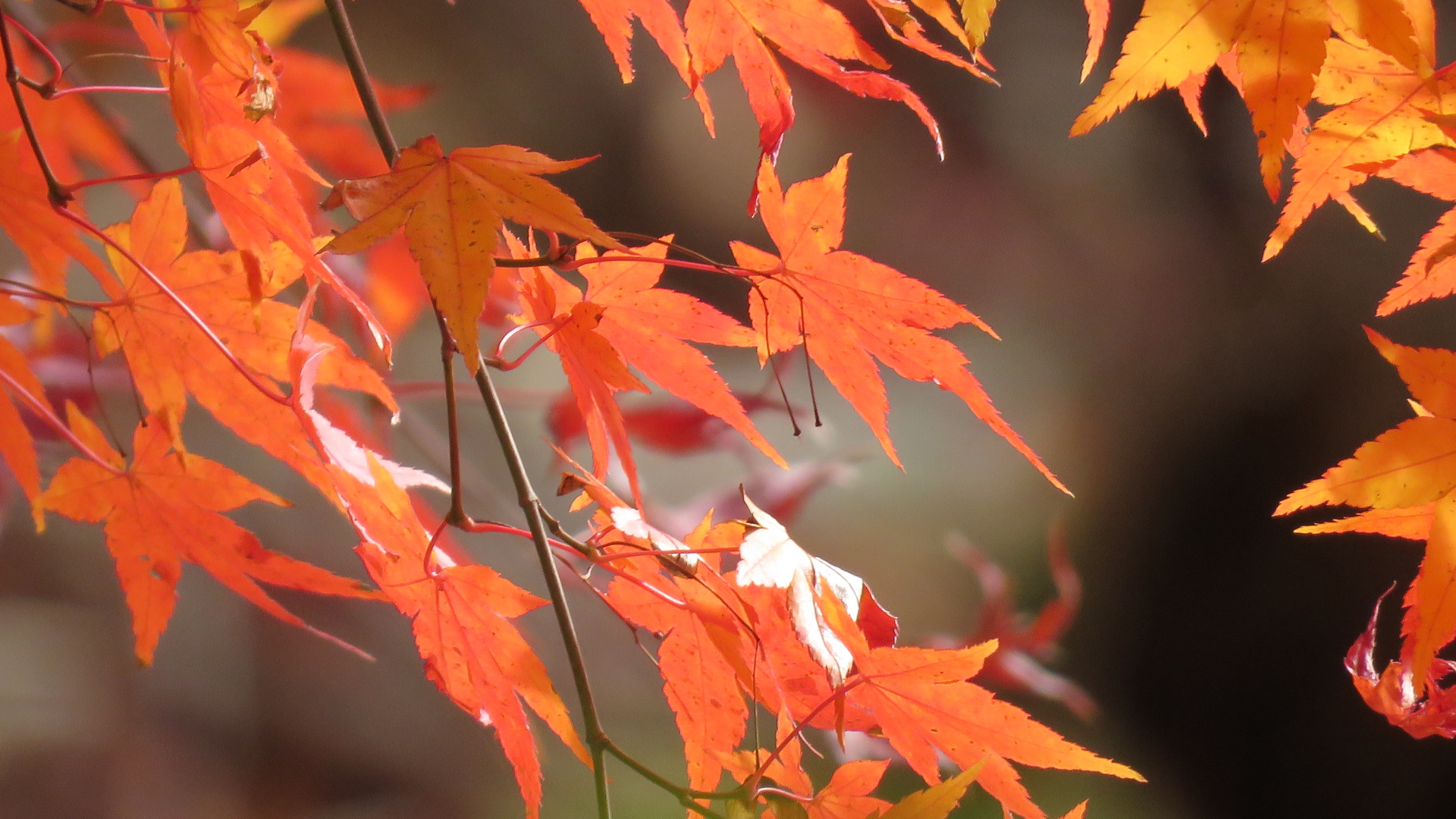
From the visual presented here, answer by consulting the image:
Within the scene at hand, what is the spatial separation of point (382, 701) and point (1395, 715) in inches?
32.9

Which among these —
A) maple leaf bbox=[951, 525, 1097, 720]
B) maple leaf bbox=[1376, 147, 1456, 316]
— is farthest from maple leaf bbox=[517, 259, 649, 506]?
maple leaf bbox=[951, 525, 1097, 720]

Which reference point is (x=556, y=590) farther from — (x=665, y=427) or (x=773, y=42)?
(x=665, y=427)

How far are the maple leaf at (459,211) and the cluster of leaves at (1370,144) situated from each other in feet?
0.45

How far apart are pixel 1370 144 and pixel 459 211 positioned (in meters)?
0.28

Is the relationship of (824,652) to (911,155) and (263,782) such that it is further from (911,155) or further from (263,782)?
(911,155)

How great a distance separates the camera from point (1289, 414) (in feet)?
3.50

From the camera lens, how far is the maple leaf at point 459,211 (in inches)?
8.0

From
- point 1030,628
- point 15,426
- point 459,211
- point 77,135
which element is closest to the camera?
point 459,211

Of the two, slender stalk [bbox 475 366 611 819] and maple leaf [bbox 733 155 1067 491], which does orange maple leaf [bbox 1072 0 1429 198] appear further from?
slender stalk [bbox 475 366 611 819]

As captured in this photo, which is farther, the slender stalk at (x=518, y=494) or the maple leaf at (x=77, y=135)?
the maple leaf at (x=77, y=135)

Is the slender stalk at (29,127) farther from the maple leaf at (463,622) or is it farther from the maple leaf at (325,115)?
the maple leaf at (325,115)

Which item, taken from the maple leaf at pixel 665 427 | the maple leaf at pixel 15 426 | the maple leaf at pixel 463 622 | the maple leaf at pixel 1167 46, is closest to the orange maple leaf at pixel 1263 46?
the maple leaf at pixel 1167 46

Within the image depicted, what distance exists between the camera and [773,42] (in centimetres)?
29

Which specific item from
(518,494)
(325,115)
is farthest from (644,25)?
(325,115)
